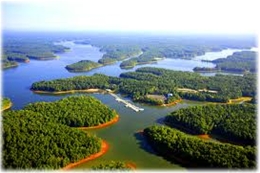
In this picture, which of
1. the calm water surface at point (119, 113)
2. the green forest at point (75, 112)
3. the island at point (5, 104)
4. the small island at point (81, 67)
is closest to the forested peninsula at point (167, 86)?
the calm water surface at point (119, 113)

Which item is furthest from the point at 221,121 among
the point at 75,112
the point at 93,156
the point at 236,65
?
the point at 236,65

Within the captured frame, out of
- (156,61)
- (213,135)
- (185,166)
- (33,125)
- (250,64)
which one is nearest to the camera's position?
(185,166)

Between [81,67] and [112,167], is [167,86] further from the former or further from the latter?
[112,167]

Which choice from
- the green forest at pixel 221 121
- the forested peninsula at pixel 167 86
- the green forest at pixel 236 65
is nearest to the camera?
the green forest at pixel 221 121

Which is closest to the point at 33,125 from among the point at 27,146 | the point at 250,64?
the point at 27,146

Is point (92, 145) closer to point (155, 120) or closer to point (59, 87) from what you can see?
point (155, 120)

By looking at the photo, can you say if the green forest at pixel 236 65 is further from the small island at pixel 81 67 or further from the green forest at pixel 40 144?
the green forest at pixel 40 144
